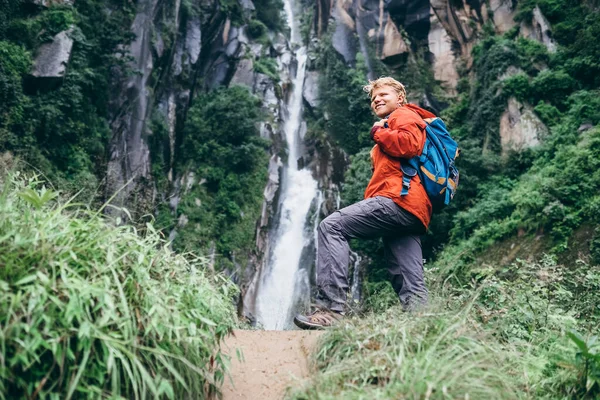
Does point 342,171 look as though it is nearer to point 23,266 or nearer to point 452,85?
point 452,85

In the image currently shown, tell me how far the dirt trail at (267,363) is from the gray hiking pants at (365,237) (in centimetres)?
35

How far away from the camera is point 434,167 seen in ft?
11.5

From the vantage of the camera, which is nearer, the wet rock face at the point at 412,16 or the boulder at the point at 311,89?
the wet rock face at the point at 412,16

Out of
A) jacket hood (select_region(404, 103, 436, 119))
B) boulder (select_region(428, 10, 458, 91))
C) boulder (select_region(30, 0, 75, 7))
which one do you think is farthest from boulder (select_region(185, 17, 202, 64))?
jacket hood (select_region(404, 103, 436, 119))

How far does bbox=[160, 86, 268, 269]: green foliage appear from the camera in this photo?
58.3 ft

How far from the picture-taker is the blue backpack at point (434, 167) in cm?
348

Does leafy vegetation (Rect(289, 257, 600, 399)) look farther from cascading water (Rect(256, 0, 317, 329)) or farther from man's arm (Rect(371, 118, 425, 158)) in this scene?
cascading water (Rect(256, 0, 317, 329))

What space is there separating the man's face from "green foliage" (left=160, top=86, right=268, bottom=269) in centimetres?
1417

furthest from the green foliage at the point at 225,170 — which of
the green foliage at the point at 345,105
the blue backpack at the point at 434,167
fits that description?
the blue backpack at the point at 434,167

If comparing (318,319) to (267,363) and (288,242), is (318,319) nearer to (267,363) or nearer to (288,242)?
(267,363)

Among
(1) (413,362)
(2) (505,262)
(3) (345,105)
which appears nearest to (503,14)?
(3) (345,105)

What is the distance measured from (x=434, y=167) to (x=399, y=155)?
0.33 meters

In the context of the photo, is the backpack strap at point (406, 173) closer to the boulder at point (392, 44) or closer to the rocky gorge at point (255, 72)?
the rocky gorge at point (255, 72)

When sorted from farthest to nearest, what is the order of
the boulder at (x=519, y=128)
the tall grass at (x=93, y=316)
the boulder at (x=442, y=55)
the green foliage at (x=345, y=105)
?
the green foliage at (x=345, y=105)
the boulder at (x=442, y=55)
the boulder at (x=519, y=128)
the tall grass at (x=93, y=316)
